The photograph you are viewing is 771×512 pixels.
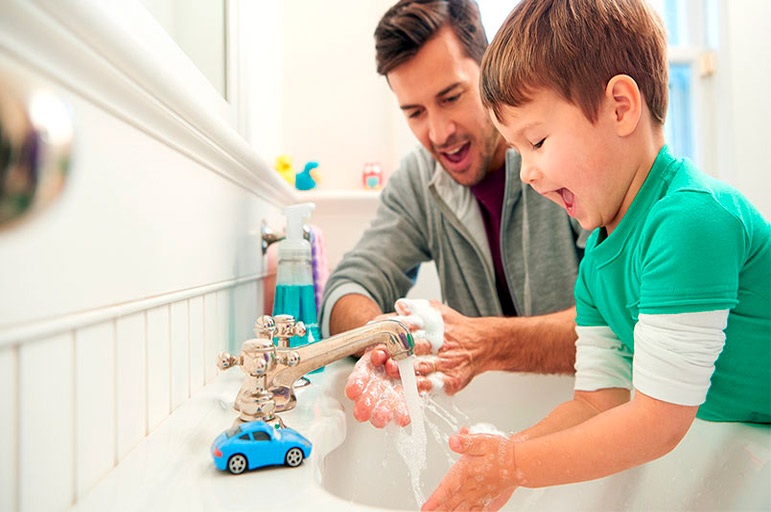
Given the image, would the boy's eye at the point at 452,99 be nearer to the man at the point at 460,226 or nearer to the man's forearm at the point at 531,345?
the man at the point at 460,226

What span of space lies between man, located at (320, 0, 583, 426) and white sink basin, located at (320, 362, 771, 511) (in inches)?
9.9

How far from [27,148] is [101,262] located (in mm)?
246

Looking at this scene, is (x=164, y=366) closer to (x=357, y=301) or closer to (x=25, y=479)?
(x=25, y=479)

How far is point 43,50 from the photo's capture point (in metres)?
0.33

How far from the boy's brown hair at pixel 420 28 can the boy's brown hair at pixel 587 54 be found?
51cm

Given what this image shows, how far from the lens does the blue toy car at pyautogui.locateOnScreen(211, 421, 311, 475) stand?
0.44m

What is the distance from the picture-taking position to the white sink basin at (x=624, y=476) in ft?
1.97

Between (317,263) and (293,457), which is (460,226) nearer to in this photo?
(317,263)

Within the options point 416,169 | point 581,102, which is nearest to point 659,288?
point 581,102

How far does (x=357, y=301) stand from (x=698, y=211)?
671 millimetres

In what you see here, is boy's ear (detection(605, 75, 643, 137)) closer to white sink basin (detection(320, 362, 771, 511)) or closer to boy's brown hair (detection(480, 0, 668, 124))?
boy's brown hair (detection(480, 0, 668, 124))

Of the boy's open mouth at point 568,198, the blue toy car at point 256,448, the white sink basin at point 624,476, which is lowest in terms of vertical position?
the white sink basin at point 624,476

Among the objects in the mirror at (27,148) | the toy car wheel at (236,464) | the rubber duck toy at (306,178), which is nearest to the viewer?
the mirror at (27,148)

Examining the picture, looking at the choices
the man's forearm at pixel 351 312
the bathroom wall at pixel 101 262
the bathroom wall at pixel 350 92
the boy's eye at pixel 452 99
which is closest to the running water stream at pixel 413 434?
the bathroom wall at pixel 101 262
